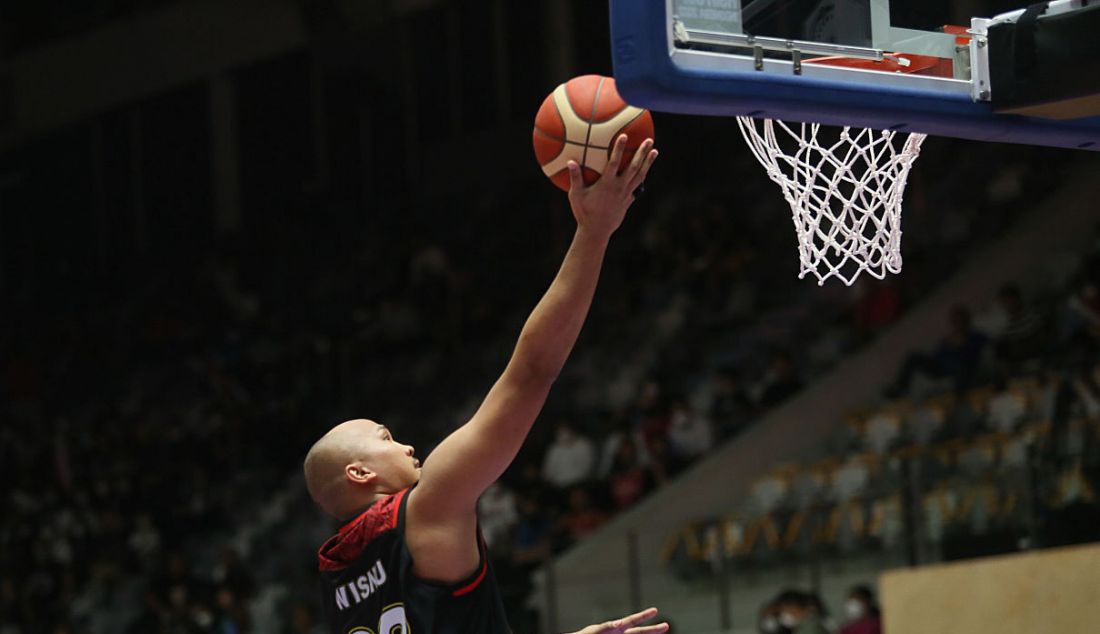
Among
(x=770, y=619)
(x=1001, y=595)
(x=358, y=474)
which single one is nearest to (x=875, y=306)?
(x=770, y=619)

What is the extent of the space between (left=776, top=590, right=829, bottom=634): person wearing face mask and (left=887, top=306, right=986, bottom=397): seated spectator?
2041 millimetres

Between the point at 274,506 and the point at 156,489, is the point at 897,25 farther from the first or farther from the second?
the point at 156,489

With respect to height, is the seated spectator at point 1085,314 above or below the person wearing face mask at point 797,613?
above

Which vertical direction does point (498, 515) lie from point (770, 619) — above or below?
above

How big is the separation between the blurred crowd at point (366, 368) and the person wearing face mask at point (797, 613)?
212 centimetres

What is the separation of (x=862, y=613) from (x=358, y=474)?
610 cm

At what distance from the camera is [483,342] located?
1609cm

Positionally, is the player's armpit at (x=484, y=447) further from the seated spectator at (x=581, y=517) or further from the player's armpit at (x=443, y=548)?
the seated spectator at (x=581, y=517)

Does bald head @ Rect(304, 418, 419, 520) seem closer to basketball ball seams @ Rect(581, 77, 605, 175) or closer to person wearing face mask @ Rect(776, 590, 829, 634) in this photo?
basketball ball seams @ Rect(581, 77, 605, 175)

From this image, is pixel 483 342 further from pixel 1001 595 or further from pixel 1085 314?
pixel 1001 595

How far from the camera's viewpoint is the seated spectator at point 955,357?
36.0 feet

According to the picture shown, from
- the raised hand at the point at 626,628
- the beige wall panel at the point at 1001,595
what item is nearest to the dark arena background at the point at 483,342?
the beige wall panel at the point at 1001,595

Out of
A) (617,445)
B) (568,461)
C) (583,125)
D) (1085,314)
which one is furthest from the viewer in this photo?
(568,461)

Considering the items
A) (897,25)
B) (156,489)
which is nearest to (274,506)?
(156,489)
